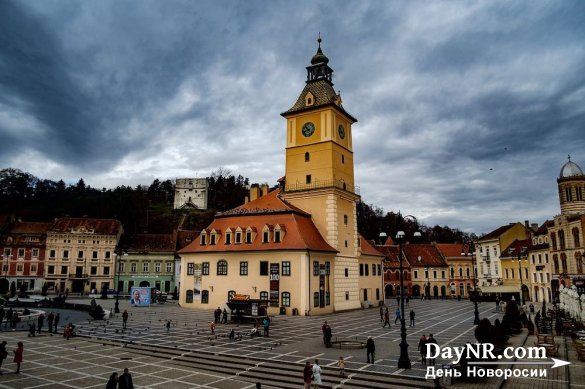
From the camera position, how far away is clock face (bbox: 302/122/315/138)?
51.1 m

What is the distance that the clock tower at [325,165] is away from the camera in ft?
158

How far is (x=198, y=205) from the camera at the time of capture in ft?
516

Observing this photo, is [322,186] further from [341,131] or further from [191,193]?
[191,193]

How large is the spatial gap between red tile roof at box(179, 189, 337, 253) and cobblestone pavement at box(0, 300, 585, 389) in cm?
906

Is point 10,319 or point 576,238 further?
point 576,238

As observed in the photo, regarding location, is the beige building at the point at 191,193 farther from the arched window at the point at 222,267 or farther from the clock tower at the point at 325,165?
the arched window at the point at 222,267

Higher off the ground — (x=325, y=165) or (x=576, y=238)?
(x=325, y=165)

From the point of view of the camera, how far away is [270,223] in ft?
152

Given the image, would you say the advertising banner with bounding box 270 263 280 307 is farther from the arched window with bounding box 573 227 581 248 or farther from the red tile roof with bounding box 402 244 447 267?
the red tile roof with bounding box 402 244 447 267

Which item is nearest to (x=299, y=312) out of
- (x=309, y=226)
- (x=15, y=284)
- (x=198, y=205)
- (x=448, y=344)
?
(x=309, y=226)

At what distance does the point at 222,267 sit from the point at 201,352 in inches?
902

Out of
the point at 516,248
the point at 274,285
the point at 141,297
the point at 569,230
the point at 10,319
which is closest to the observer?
the point at 10,319

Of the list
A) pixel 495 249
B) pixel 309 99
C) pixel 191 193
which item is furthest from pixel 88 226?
pixel 191 193

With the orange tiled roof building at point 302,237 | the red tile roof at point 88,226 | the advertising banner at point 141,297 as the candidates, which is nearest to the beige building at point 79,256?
the red tile roof at point 88,226
